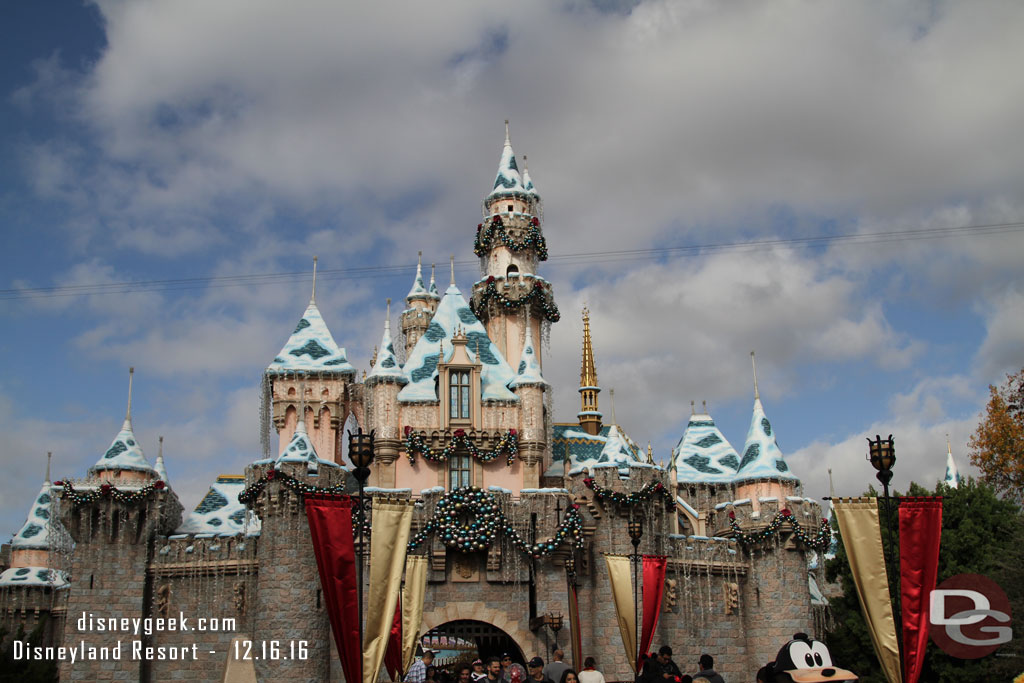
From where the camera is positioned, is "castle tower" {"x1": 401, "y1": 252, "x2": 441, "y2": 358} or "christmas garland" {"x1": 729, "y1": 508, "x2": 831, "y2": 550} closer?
"christmas garland" {"x1": 729, "y1": 508, "x2": 831, "y2": 550}

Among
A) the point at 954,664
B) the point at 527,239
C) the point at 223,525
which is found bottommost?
the point at 954,664

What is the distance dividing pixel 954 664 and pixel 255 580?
2201 centimetres

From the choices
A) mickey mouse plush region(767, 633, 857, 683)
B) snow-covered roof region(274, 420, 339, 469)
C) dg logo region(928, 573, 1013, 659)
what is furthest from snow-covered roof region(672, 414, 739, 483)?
mickey mouse plush region(767, 633, 857, 683)

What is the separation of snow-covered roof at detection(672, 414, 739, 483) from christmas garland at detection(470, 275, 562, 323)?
7754 millimetres

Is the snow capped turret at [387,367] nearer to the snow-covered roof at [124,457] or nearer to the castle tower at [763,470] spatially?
the snow-covered roof at [124,457]

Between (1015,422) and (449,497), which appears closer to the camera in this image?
(449,497)

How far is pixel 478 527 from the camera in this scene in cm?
3066

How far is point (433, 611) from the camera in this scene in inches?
1210

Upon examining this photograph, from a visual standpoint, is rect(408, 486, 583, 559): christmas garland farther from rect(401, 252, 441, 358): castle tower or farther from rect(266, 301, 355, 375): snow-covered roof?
rect(401, 252, 441, 358): castle tower

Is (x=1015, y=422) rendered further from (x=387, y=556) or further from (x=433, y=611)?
(x=387, y=556)

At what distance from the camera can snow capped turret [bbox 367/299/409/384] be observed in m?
34.1

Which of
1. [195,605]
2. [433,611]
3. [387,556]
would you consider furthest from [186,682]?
[387,556]

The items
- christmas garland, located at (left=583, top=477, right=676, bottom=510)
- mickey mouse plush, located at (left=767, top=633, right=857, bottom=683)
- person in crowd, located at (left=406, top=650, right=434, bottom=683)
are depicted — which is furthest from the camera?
christmas garland, located at (left=583, top=477, right=676, bottom=510)

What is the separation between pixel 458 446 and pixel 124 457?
10.8 metres
